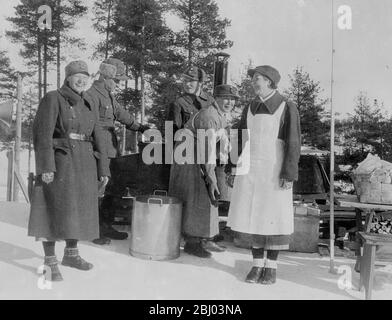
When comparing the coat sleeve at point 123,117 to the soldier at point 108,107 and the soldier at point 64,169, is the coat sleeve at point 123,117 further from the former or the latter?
the soldier at point 64,169

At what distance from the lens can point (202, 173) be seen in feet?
17.2

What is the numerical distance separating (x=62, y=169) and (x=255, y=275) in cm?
209

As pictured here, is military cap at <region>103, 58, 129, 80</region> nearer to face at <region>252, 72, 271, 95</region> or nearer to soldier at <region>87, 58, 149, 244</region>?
soldier at <region>87, 58, 149, 244</region>

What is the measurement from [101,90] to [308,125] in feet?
54.3

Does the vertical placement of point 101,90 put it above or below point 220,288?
above

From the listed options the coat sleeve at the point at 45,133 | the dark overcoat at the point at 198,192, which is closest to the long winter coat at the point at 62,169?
the coat sleeve at the point at 45,133

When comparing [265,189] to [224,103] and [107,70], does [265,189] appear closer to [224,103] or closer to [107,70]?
[224,103]

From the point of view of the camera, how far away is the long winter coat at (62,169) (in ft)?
13.9

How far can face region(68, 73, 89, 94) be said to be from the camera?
4453 mm

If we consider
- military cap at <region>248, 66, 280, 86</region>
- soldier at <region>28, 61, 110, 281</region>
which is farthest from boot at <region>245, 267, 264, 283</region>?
military cap at <region>248, 66, 280, 86</region>

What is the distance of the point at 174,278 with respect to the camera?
4430 mm

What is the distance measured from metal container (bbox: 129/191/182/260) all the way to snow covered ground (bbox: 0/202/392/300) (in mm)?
123
